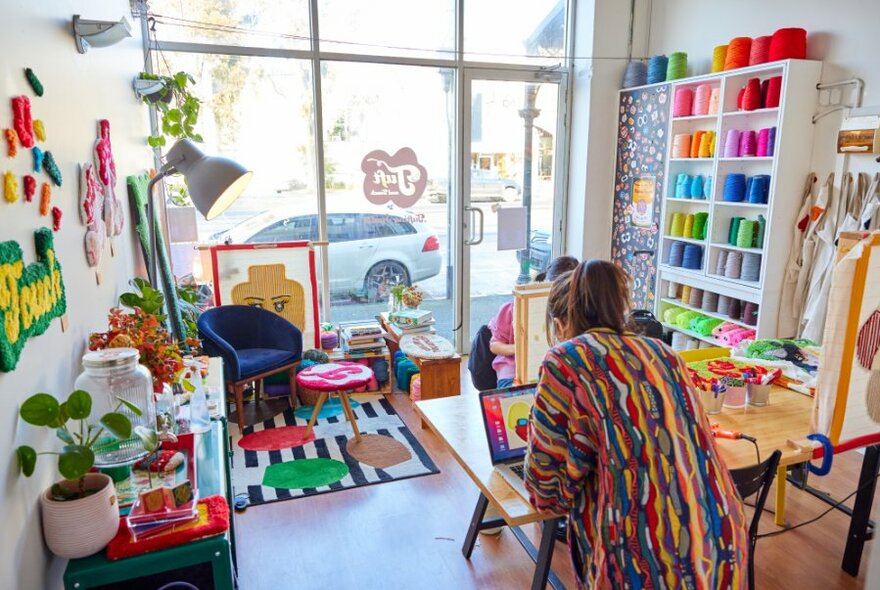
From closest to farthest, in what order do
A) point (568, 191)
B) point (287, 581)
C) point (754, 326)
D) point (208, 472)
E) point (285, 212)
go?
point (208, 472)
point (287, 581)
point (754, 326)
point (285, 212)
point (568, 191)

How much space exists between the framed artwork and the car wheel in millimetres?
Answer: 504

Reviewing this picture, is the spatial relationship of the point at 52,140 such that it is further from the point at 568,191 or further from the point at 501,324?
the point at 568,191

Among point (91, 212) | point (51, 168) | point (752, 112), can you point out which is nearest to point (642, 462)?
point (51, 168)

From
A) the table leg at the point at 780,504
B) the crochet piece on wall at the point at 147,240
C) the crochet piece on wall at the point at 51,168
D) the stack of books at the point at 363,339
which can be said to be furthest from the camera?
the stack of books at the point at 363,339

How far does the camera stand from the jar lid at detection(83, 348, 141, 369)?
1.66 m

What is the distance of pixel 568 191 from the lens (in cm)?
548

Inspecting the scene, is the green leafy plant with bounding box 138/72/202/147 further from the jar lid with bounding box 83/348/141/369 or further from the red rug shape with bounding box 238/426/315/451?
the jar lid with bounding box 83/348/141/369

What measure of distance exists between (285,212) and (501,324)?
7.21 feet

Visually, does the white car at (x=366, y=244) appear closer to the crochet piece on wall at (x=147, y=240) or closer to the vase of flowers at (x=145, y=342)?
the crochet piece on wall at (x=147, y=240)

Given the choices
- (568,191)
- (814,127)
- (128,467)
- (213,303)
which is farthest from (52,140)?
(568,191)

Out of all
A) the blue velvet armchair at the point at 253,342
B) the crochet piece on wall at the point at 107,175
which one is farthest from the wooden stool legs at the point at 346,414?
the crochet piece on wall at the point at 107,175

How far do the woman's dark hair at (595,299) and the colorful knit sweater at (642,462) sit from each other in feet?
0.19

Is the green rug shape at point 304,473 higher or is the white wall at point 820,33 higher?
the white wall at point 820,33

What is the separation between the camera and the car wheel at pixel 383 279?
16.4ft
